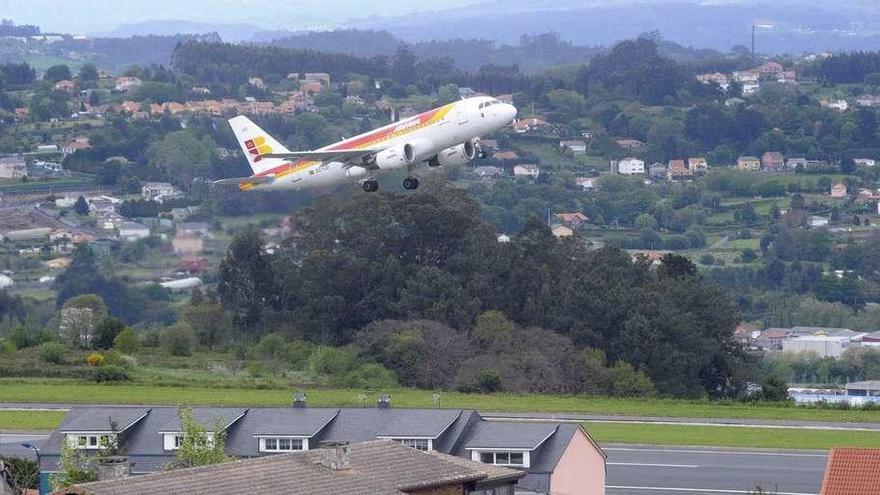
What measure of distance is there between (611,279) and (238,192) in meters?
18.5

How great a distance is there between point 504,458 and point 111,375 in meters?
31.3

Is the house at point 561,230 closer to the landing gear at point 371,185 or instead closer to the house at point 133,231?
the house at point 133,231

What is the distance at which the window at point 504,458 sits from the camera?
169 feet

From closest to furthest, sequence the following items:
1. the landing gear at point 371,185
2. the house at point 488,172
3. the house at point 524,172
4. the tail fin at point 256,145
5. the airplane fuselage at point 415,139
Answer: the airplane fuselage at point 415,139 < the landing gear at point 371,185 < the tail fin at point 256,145 < the house at point 488,172 < the house at point 524,172

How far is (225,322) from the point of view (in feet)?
322

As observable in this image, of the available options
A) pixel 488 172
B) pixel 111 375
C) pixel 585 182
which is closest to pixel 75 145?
pixel 488 172

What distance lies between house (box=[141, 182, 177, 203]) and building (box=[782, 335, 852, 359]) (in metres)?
40.6

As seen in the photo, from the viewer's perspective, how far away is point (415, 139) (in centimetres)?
6731

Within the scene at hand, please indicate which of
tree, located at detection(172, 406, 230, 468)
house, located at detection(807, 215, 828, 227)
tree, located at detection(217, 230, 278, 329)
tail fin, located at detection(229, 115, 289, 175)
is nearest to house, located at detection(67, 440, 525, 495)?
tree, located at detection(172, 406, 230, 468)

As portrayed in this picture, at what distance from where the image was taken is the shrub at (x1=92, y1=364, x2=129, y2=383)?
79625mm

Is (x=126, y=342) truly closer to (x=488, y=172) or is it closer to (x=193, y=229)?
(x=193, y=229)

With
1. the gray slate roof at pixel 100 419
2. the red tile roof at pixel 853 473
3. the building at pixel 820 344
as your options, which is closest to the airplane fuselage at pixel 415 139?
the gray slate roof at pixel 100 419

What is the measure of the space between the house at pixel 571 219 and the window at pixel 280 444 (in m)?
121

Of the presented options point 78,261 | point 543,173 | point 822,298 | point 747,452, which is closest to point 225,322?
point 78,261
